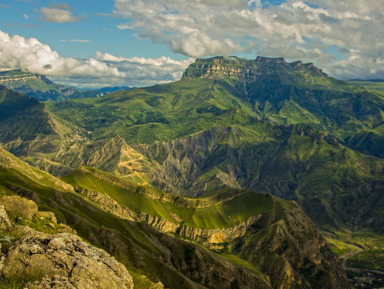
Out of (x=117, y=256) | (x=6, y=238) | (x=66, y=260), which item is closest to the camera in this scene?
(x=66, y=260)

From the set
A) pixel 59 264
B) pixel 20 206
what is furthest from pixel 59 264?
pixel 20 206

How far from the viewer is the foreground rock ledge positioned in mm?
52475

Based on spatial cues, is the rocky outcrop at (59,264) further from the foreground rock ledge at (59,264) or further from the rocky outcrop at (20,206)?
the rocky outcrop at (20,206)

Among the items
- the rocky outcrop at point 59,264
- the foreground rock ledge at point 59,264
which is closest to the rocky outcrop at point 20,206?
the rocky outcrop at point 59,264

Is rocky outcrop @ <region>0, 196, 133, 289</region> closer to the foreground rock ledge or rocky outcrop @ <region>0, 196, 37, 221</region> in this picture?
the foreground rock ledge

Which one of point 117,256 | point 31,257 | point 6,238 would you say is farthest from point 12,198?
point 117,256

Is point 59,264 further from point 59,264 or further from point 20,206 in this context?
point 20,206

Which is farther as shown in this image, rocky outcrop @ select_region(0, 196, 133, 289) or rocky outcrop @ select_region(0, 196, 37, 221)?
rocky outcrop @ select_region(0, 196, 37, 221)

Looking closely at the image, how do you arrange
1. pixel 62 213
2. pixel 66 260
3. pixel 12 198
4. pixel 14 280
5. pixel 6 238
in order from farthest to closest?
1. pixel 62 213
2. pixel 12 198
3. pixel 6 238
4. pixel 66 260
5. pixel 14 280

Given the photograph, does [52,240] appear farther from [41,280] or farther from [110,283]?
[110,283]

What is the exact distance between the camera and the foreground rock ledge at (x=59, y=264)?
52475 mm

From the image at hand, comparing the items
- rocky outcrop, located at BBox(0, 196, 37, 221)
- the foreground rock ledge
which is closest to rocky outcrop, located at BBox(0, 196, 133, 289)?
the foreground rock ledge

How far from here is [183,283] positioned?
7121 inches

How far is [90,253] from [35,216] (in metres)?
60.7
